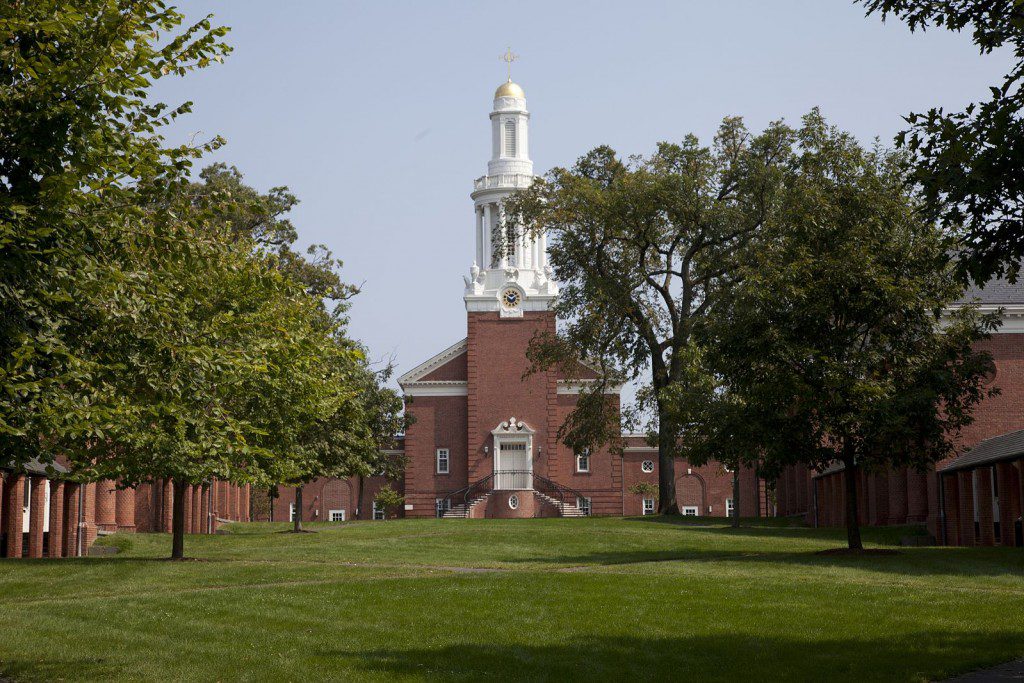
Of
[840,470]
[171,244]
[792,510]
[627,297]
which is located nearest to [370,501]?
[792,510]

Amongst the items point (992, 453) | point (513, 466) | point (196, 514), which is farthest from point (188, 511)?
point (992, 453)

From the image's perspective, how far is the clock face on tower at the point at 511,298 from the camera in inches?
3228

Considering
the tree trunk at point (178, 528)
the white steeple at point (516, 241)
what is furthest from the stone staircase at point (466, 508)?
the tree trunk at point (178, 528)

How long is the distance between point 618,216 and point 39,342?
128ft

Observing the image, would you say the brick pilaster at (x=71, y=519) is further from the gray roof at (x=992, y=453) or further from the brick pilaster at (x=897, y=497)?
the brick pilaster at (x=897, y=497)

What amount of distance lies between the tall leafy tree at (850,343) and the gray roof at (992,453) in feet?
8.54

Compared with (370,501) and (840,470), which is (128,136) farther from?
(370,501)

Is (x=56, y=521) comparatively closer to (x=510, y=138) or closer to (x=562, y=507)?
(x=562, y=507)

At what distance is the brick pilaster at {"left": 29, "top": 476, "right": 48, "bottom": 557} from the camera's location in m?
36.0

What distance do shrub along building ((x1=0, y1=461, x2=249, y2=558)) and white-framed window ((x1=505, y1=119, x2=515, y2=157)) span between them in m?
41.6

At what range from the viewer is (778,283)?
29125 millimetres

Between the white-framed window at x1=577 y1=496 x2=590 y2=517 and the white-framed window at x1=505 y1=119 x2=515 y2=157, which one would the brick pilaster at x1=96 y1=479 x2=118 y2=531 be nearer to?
the white-framed window at x1=577 y1=496 x2=590 y2=517

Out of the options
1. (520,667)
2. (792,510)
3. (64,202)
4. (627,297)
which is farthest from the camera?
(792,510)

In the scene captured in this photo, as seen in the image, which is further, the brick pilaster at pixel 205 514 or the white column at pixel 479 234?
the white column at pixel 479 234
